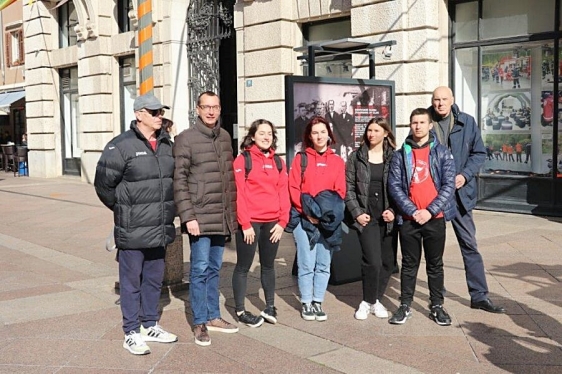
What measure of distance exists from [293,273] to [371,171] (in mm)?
2066

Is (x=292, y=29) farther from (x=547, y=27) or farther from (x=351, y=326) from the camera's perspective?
(x=351, y=326)

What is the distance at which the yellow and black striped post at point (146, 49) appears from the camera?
7266 millimetres

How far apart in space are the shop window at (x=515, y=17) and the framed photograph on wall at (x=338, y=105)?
184 inches

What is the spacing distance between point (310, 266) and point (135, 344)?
1620 mm

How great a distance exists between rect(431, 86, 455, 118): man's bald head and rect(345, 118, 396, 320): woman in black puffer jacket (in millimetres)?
472

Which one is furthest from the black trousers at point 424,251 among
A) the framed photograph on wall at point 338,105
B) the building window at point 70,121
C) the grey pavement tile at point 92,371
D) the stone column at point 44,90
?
the stone column at point 44,90

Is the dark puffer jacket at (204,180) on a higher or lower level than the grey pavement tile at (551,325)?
higher

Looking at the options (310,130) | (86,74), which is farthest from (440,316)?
(86,74)

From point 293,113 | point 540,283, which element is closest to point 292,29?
point 293,113

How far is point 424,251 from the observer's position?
19.0ft

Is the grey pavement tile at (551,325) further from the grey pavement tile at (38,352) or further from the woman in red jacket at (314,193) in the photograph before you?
the grey pavement tile at (38,352)

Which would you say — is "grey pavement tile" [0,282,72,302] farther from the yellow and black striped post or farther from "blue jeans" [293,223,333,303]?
"blue jeans" [293,223,333,303]

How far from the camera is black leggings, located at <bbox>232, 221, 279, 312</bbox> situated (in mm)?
5762

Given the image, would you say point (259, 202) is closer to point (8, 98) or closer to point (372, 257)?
point (372, 257)
